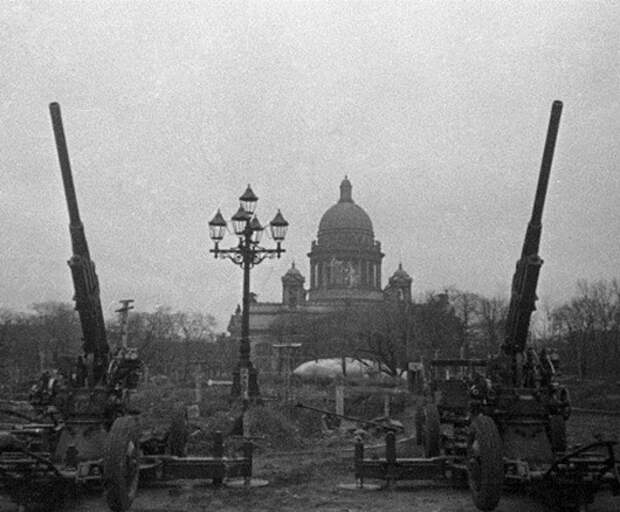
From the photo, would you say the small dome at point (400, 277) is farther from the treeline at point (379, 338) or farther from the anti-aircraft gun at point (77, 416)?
the anti-aircraft gun at point (77, 416)

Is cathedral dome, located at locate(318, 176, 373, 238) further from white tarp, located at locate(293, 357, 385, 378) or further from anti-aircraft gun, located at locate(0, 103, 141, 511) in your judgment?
anti-aircraft gun, located at locate(0, 103, 141, 511)

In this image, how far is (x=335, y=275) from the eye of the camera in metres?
84.1

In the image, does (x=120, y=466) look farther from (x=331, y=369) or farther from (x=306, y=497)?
(x=331, y=369)

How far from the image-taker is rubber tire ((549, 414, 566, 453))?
8695 millimetres

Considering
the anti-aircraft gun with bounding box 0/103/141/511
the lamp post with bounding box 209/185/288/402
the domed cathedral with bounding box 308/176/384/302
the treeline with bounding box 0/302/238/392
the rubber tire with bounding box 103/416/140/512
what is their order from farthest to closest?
the domed cathedral with bounding box 308/176/384/302
the treeline with bounding box 0/302/238/392
the lamp post with bounding box 209/185/288/402
the anti-aircraft gun with bounding box 0/103/141/511
the rubber tire with bounding box 103/416/140/512

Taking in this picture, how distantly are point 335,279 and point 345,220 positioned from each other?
25.1 feet

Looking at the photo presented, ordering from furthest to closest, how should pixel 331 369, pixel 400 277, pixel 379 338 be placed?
pixel 400 277 < pixel 331 369 < pixel 379 338

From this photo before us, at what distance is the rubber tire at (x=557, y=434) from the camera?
28.5 ft

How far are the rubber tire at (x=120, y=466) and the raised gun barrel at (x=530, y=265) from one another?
462 centimetres

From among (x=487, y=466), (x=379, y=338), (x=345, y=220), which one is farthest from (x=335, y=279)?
(x=487, y=466)

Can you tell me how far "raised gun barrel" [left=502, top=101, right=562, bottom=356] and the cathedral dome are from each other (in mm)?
76874

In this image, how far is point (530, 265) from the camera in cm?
887

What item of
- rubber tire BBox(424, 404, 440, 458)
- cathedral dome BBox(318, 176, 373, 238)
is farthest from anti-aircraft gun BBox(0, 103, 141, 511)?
cathedral dome BBox(318, 176, 373, 238)

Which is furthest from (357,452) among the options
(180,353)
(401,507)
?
(180,353)
